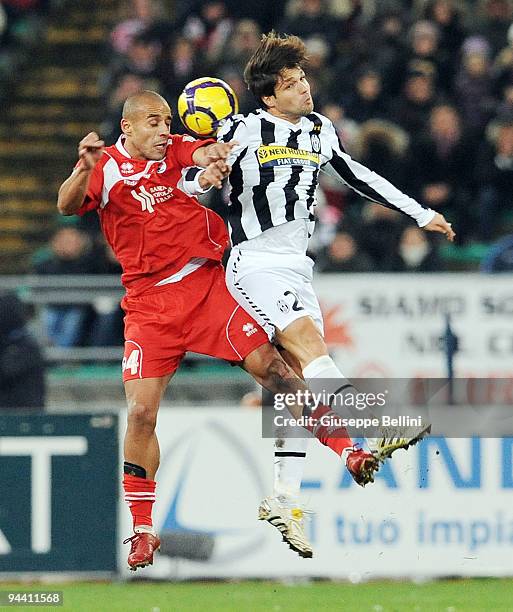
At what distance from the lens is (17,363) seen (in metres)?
11.9

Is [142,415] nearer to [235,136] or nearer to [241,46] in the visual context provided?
[235,136]

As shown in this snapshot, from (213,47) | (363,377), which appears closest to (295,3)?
(213,47)

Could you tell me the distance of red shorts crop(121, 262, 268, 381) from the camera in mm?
8766

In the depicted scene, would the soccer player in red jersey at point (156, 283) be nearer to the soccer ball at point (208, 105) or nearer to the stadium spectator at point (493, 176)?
the soccer ball at point (208, 105)

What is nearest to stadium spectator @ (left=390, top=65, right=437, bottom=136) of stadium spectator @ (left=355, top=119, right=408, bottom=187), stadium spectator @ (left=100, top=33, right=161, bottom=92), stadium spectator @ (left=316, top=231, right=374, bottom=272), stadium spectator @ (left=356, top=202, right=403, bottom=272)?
stadium spectator @ (left=355, top=119, right=408, bottom=187)

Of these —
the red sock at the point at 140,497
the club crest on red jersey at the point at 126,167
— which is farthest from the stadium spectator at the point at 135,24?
the red sock at the point at 140,497

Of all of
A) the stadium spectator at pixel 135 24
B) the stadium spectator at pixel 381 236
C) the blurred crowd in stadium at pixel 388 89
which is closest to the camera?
the stadium spectator at pixel 381 236

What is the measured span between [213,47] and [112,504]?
577 cm

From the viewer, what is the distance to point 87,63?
18.1 meters

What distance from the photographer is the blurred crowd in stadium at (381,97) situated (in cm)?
1389

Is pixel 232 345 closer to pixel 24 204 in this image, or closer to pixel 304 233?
pixel 304 233

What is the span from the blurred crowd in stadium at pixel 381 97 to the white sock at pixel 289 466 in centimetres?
481

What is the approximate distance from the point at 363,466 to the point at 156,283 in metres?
1.66

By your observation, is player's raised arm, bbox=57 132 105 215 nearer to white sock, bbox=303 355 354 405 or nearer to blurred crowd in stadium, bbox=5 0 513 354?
white sock, bbox=303 355 354 405
